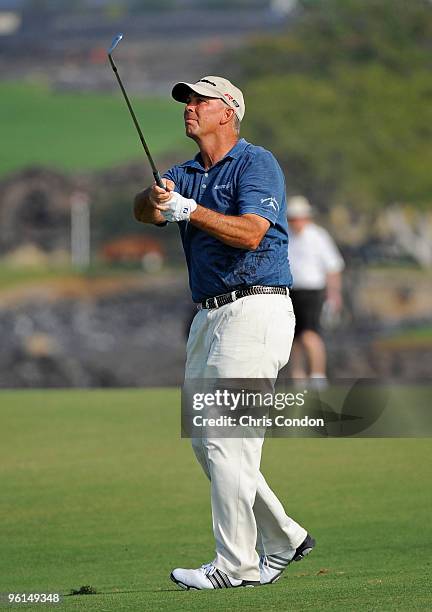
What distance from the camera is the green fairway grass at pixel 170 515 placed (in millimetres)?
6023

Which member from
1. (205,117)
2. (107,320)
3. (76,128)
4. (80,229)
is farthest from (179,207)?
(76,128)

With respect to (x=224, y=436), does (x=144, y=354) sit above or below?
above

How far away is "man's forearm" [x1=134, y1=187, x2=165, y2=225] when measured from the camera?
6.28 meters

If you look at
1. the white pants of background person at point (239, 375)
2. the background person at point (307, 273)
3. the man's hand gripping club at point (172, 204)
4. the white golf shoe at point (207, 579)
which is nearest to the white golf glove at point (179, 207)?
the man's hand gripping club at point (172, 204)

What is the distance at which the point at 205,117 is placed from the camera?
6.50 meters

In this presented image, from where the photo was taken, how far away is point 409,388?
14766 mm

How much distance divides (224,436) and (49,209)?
6675 cm

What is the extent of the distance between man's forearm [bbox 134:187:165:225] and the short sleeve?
336 millimetres

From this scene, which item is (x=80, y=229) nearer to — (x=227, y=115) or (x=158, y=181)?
(x=227, y=115)

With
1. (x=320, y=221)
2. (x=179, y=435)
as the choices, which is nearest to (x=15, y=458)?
(x=179, y=435)

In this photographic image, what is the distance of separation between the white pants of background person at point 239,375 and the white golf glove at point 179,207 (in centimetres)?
46

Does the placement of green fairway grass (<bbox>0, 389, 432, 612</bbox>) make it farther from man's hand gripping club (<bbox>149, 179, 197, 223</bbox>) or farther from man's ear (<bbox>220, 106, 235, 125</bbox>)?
man's ear (<bbox>220, 106, 235, 125</bbox>)

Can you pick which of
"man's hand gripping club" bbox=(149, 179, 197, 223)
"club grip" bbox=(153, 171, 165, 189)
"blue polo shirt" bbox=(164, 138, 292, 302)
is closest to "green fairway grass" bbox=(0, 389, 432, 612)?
"blue polo shirt" bbox=(164, 138, 292, 302)

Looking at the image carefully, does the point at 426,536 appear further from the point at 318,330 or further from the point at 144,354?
the point at 144,354
